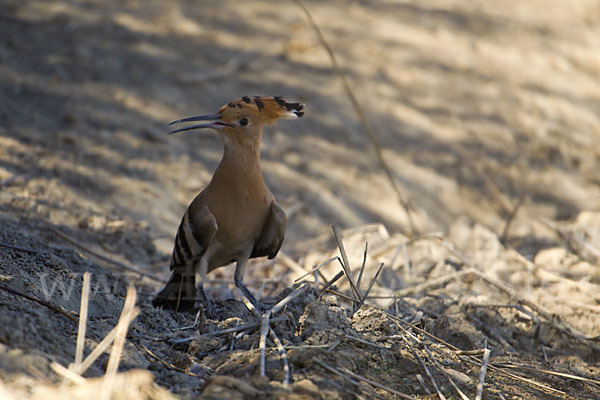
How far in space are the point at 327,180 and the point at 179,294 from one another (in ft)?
9.56

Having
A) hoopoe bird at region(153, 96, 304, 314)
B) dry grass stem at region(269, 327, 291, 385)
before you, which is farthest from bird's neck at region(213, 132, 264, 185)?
dry grass stem at region(269, 327, 291, 385)

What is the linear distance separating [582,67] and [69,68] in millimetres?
5824

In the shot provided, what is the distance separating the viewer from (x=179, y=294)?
351 centimetres

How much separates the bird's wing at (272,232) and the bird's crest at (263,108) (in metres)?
0.48

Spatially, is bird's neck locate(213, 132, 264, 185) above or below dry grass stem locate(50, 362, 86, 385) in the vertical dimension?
below

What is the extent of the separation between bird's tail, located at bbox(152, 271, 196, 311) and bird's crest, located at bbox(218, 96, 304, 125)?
0.91 meters

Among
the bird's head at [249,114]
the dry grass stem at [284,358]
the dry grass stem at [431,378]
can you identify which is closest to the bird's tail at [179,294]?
the bird's head at [249,114]

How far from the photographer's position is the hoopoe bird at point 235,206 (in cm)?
336

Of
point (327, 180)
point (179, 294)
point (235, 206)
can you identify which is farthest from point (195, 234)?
point (327, 180)

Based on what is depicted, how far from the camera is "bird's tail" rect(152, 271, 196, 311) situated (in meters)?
3.47

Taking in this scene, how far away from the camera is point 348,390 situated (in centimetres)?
204

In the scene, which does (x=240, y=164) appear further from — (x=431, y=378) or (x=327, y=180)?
(x=327, y=180)

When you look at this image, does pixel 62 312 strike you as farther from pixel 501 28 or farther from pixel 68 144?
pixel 501 28

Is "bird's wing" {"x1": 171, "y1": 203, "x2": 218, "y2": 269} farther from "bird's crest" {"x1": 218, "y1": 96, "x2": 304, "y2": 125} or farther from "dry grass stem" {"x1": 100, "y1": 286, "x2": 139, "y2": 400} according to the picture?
"dry grass stem" {"x1": 100, "y1": 286, "x2": 139, "y2": 400}
